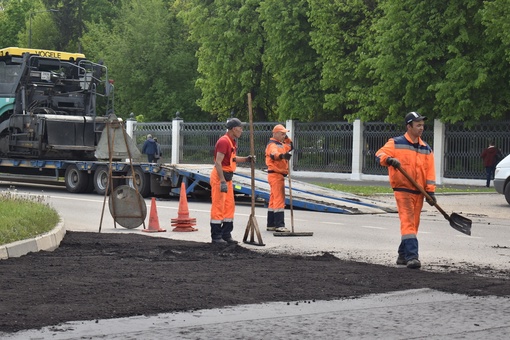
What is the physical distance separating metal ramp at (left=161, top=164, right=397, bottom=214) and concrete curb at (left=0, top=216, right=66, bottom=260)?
8.03 meters

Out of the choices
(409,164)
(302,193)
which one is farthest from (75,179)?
(409,164)

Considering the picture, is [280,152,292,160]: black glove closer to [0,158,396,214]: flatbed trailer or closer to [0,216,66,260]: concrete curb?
[0,158,396,214]: flatbed trailer

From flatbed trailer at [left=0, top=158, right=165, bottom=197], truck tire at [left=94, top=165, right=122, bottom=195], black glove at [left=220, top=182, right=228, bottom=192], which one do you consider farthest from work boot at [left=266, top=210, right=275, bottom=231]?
truck tire at [left=94, top=165, right=122, bottom=195]

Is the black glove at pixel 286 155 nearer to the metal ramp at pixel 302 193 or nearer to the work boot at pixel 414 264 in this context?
the metal ramp at pixel 302 193

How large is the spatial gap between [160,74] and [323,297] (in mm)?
55562

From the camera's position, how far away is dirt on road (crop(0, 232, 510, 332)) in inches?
322

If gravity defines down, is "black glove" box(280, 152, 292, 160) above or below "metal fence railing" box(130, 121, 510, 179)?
below

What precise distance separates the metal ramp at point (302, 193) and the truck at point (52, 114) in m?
3.36

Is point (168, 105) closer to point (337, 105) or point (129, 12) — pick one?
point (129, 12)

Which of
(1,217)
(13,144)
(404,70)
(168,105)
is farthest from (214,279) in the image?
(168,105)

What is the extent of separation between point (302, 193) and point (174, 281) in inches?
492

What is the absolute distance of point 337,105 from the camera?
135 feet

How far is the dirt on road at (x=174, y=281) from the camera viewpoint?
8.19 meters

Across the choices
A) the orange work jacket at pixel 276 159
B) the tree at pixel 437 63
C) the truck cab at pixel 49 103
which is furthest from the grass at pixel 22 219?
the tree at pixel 437 63
